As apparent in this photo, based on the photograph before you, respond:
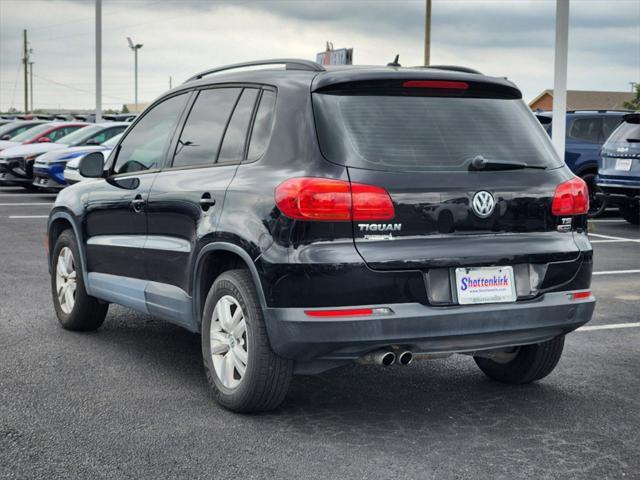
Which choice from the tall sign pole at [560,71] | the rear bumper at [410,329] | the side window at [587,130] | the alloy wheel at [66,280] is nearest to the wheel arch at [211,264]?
the rear bumper at [410,329]

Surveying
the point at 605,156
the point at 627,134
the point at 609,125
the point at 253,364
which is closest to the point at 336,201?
the point at 253,364

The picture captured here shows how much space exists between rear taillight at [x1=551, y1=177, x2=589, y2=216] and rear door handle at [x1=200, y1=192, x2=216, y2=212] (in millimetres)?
1786

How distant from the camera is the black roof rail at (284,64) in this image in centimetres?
534

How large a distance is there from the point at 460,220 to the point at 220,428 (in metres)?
1.55

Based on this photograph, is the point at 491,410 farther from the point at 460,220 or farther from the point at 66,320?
the point at 66,320

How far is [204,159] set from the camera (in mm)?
5750

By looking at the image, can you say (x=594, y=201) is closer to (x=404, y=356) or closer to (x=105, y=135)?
(x=105, y=135)

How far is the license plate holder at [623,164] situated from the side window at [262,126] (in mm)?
11575

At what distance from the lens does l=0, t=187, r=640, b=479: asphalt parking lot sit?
4.41 metres

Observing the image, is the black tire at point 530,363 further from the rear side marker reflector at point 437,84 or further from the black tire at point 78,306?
the black tire at point 78,306

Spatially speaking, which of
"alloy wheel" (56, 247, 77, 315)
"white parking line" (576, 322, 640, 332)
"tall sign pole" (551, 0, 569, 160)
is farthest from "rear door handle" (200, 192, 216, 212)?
"tall sign pole" (551, 0, 569, 160)

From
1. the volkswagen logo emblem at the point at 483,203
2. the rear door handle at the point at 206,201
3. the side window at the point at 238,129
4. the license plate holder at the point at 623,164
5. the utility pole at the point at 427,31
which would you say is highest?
the utility pole at the point at 427,31

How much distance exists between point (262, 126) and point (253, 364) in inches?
49.0

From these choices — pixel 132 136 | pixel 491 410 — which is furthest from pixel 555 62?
pixel 491 410
